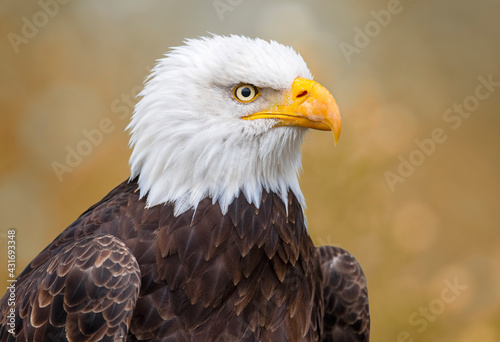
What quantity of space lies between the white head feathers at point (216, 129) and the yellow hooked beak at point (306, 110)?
36mm

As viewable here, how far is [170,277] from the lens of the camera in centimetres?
275

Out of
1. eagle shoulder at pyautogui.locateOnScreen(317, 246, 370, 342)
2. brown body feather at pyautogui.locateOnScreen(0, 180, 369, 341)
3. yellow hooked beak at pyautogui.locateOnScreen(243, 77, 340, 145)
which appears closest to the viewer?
brown body feather at pyautogui.locateOnScreen(0, 180, 369, 341)

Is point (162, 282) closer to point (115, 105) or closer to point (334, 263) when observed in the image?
point (334, 263)

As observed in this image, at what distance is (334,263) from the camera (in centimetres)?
366

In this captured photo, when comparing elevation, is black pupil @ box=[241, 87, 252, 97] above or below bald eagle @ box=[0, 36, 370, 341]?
above

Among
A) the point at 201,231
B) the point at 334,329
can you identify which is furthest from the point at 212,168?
the point at 334,329

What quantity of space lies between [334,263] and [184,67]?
1.52m

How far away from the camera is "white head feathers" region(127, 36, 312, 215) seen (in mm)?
2768

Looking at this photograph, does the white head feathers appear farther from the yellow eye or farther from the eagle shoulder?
the eagle shoulder

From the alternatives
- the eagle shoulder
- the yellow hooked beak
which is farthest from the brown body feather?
the eagle shoulder

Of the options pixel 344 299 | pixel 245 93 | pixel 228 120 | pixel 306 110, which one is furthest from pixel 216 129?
pixel 344 299

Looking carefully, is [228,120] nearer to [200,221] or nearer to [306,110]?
[306,110]

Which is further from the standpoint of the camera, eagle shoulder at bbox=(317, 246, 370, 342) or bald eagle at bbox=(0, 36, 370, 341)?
eagle shoulder at bbox=(317, 246, 370, 342)

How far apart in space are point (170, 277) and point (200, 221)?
0.93ft
